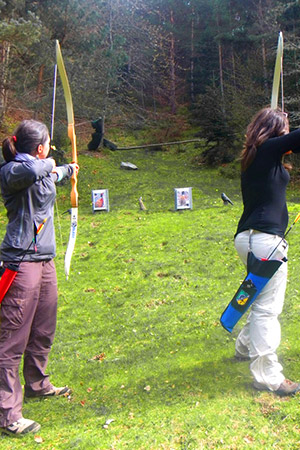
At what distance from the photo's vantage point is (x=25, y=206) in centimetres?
231

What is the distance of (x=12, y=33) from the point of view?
8625 mm

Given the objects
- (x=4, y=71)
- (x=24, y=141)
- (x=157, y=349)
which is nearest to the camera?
(x=24, y=141)

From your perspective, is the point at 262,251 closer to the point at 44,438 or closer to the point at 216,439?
the point at 216,439

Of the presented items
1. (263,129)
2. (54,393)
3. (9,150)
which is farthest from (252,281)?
(9,150)

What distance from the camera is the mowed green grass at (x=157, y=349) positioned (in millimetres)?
2195

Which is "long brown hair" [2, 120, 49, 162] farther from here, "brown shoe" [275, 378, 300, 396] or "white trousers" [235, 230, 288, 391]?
"brown shoe" [275, 378, 300, 396]

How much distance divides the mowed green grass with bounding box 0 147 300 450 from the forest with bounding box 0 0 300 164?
527 cm

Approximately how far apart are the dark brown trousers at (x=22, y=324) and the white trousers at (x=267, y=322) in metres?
1.11

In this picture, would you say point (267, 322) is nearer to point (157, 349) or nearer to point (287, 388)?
point (287, 388)

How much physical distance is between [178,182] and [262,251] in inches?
395

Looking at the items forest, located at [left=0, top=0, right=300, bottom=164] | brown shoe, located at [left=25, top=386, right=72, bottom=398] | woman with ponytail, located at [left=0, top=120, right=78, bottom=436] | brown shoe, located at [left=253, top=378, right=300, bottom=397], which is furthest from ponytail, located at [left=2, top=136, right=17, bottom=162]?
forest, located at [left=0, top=0, right=300, bottom=164]

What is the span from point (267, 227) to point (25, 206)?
1.26 metres

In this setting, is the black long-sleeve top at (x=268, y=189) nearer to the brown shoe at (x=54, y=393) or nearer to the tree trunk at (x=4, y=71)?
the brown shoe at (x=54, y=393)

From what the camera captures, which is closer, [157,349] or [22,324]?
[22,324]
